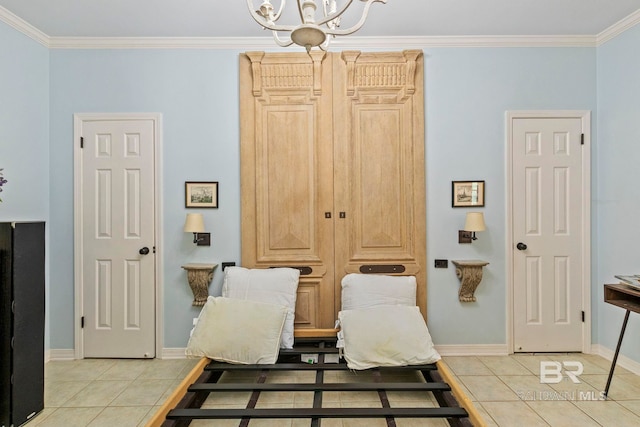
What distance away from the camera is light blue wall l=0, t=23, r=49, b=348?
2.83 meters

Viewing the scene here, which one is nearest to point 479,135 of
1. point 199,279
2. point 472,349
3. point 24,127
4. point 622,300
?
point 622,300

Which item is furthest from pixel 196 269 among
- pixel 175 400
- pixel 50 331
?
pixel 50 331

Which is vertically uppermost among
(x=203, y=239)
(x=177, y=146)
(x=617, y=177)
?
(x=177, y=146)

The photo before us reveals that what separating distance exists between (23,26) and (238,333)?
310cm

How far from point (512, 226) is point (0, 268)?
393 cm

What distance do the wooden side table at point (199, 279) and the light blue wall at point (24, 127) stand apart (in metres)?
1.41

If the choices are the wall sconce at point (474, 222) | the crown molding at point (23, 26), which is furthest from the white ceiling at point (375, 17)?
the wall sconce at point (474, 222)

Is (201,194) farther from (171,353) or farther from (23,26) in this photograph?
(23,26)

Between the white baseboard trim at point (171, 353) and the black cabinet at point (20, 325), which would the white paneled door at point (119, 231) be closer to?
the white baseboard trim at point (171, 353)

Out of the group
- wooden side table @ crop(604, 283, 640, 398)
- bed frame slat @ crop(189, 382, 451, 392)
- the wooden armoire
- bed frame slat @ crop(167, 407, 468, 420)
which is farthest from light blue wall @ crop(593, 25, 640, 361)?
bed frame slat @ crop(167, 407, 468, 420)

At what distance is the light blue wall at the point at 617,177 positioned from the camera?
295cm

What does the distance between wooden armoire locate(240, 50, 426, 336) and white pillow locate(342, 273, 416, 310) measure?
18cm

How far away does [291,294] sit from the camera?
9.93 feet

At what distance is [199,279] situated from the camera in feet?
10.4
